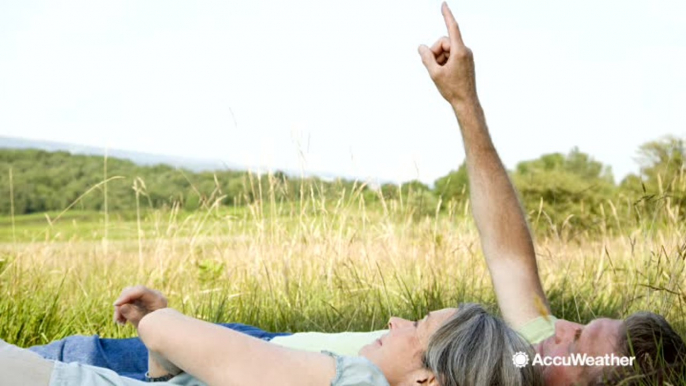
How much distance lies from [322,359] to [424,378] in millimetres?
256

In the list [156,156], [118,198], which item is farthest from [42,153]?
[156,156]

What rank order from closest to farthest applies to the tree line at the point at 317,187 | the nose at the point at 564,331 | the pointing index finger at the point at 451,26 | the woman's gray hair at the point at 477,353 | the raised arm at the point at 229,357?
the raised arm at the point at 229,357, the woman's gray hair at the point at 477,353, the nose at the point at 564,331, the pointing index finger at the point at 451,26, the tree line at the point at 317,187

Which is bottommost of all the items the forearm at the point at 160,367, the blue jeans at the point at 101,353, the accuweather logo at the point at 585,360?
the blue jeans at the point at 101,353

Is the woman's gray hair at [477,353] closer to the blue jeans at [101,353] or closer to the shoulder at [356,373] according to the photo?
the shoulder at [356,373]

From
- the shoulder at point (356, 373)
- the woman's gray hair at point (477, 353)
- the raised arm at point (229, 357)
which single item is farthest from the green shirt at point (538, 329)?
the raised arm at point (229, 357)

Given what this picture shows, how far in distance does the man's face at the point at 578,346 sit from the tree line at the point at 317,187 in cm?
237

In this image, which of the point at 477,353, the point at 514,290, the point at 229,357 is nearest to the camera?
the point at 229,357

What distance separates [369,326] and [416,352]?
5.14 ft

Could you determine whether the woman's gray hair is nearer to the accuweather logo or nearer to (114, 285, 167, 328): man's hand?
the accuweather logo

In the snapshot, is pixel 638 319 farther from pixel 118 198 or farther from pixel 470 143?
pixel 118 198

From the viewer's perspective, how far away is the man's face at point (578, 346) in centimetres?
197

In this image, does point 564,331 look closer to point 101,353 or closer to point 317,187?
point 101,353

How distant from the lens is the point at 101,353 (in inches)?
102

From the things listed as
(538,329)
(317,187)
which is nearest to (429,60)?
(538,329)
